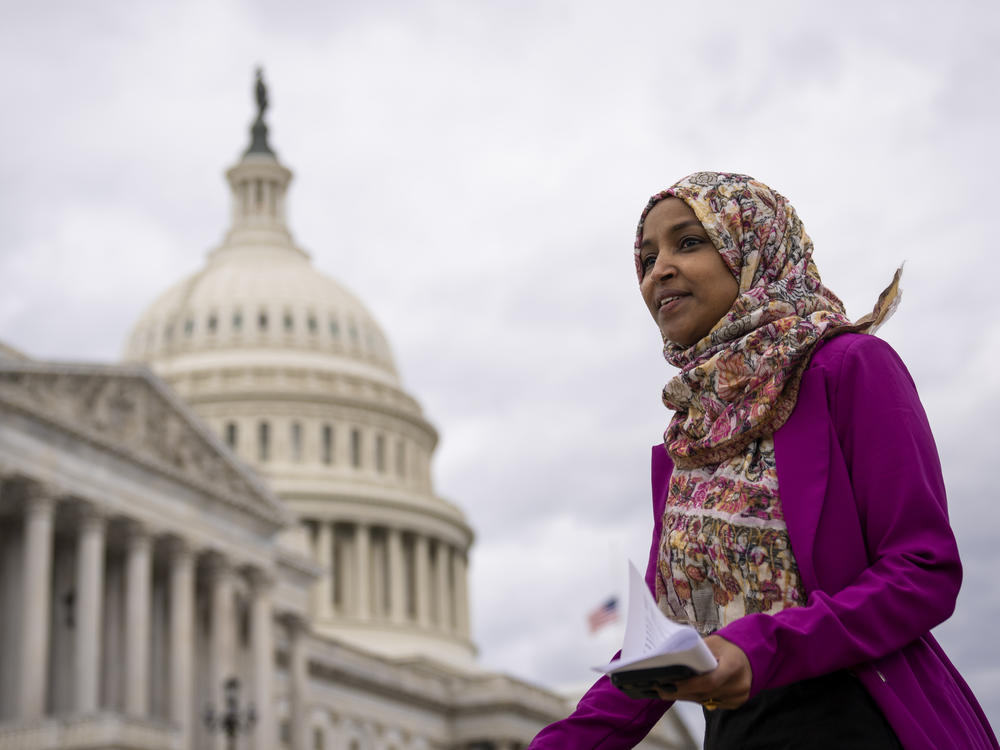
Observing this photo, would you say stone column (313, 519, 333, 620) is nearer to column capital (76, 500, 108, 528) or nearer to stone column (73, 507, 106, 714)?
stone column (73, 507, 106, 714)

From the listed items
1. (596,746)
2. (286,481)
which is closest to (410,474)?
(286,481)

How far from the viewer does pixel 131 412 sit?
47156mm

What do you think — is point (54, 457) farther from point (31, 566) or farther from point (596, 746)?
point (596, 746)

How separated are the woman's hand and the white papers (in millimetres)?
39

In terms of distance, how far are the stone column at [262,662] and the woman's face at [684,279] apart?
48793 mm

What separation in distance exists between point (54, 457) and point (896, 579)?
4186cm

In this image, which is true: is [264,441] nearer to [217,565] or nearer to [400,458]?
[400,458]

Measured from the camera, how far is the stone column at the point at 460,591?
95812 millimetres

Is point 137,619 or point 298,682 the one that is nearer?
point 137,619

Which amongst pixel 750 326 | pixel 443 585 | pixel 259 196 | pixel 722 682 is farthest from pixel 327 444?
pixel 722 682

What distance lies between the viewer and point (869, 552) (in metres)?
3.68

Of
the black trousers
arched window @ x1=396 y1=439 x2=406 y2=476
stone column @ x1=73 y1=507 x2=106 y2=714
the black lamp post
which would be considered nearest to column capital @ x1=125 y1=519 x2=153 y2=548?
stone column @ x1=73 y1=507 x2=106 y2=714

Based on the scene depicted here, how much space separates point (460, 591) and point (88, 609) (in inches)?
2196

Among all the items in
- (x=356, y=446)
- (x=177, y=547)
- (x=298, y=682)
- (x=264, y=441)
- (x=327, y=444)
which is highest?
(x=356, y=446)
